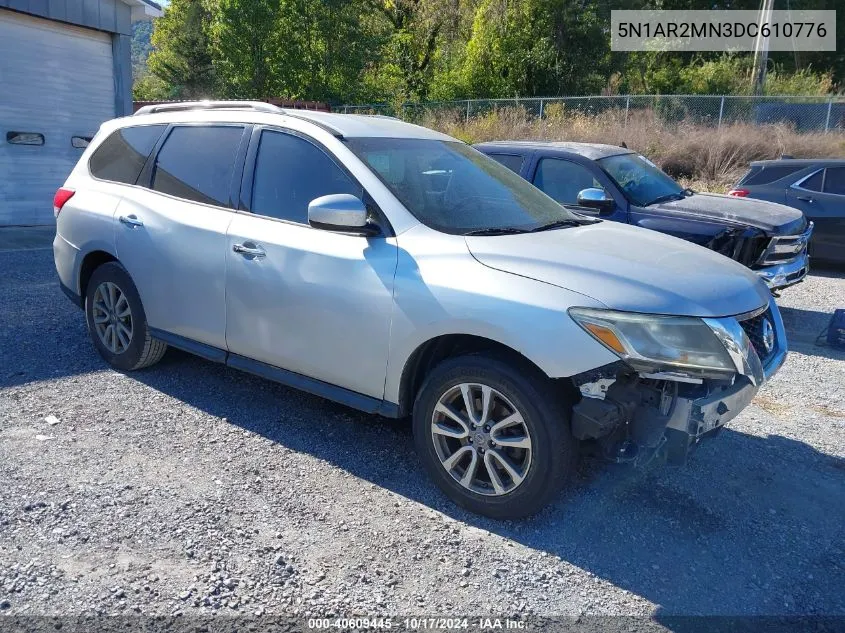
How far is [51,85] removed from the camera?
486 inches

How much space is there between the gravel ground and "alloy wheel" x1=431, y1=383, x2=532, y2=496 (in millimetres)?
214

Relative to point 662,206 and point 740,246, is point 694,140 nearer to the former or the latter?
point 662,206

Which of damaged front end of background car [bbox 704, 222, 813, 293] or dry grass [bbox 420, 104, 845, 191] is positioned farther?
dry grass [bbox 420, 104, 845, 191]

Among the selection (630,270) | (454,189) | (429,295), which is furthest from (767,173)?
(429,295)

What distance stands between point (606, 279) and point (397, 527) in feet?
4.99

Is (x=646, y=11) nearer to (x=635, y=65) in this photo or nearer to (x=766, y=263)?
(x=635, y=65)

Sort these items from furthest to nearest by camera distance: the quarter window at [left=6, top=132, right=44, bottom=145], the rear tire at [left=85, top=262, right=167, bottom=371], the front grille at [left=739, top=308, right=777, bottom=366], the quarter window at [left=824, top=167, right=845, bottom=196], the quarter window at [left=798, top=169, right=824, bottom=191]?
the quarter window at [left=6, top=132, right=44, bottom=145], the quarter window at [left=798, top=169, right=824, bottom=191], the quarter window at [left=824, top=167, right=845, bottom=196], the rear tire at [left=85, top=262, right=167, bottom=371], the front grille at [left=739, top=308, right=777, bottom=366]

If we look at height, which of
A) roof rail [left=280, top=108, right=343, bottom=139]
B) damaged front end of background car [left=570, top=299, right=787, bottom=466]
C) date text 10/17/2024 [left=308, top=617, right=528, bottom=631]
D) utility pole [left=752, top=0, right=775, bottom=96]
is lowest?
date text 10/17/2024 [left=308, top=617, right=528, bottom=631]

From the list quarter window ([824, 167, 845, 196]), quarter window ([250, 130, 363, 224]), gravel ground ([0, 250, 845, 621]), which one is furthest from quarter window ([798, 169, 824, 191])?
quarter window ([250, 130, 363, 224])

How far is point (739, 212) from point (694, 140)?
36.7 ft

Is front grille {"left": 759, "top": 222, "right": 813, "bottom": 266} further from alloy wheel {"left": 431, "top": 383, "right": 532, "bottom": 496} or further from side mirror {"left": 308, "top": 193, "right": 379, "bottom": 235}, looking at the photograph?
side mirror {"left": 308, "top": 193, "right": 379, "bottom": 235}

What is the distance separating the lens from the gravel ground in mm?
2982

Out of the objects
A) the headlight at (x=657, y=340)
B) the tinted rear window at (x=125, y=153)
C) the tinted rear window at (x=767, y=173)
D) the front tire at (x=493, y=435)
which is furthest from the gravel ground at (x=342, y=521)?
the tinted rear window at (x=767, y=173)

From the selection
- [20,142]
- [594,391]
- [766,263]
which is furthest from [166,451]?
[20,142]
